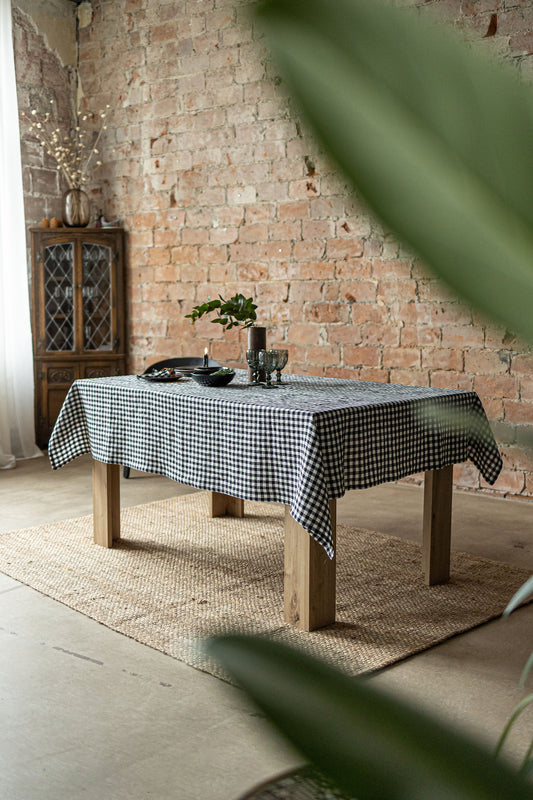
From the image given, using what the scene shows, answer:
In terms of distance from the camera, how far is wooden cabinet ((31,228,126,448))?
5617 millimetres

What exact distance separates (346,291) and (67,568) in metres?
2.50

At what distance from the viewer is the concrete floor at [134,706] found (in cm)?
175

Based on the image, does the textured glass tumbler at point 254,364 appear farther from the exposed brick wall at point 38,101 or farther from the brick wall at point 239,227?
the exposed brick wall at point 38,101

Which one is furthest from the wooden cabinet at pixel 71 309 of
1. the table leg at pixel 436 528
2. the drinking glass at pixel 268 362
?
the table leg at pixel 436 528

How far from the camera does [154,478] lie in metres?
4.80

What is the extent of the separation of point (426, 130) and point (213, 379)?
300 centimetres

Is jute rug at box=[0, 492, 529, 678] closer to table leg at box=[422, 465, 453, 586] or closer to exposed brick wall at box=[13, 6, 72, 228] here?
table leg at box=[422, 465, 453, 586]

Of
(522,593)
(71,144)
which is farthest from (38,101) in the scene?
(522,593)

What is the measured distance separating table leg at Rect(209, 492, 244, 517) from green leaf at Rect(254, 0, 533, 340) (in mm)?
3720

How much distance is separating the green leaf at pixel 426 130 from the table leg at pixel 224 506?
372 cm

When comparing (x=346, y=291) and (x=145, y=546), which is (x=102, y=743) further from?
(x=346, y=291)

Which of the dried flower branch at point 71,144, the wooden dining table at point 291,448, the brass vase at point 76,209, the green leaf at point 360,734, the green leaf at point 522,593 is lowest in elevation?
the wooden dining table at point 291,448

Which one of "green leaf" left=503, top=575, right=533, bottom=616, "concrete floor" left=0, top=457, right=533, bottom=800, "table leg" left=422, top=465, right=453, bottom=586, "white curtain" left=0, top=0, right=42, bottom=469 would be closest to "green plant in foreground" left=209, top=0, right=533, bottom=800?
"green leaf" left=503, top=575, right=533, bottom=616

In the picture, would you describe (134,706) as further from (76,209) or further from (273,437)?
(76,209)
